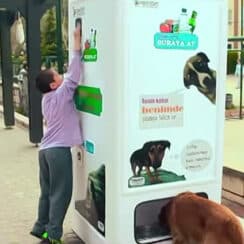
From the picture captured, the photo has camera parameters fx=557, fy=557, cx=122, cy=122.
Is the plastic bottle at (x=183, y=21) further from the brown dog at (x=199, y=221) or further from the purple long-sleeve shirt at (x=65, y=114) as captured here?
the brown dog at (x=199, y=221)

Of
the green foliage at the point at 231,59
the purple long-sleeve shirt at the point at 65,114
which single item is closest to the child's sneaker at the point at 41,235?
the purple long-sleeve shirt at the point at 65,114

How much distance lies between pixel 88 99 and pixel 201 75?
3.00 feet

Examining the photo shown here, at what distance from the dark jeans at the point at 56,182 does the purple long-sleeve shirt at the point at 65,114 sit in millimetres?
81

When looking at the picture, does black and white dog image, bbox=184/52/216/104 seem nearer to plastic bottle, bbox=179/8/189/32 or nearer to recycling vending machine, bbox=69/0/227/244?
recycling vending machine, bbox=69/0/227/244

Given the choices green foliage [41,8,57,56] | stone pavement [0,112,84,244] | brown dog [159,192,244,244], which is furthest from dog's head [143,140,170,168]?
green foliage [41,8,57,56]

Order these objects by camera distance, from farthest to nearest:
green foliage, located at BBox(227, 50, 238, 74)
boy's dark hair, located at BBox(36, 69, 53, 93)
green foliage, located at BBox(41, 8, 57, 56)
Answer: green foliage, located at BBox(41, 8, 57, 56) < green foliage, located at BBox(227, 50, 238, 74) < boy's dark hair, located at BBox(36, 69, 53, 93)

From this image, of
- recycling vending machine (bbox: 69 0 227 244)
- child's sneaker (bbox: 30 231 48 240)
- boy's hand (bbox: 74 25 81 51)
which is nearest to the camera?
recycling vending machine (bbox: 69 0 227 244)

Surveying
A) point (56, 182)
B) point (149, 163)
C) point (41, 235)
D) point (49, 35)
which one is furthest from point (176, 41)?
point (49, 35)

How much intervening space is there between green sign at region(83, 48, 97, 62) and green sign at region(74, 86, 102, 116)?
22 cm

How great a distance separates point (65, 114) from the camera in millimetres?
4590

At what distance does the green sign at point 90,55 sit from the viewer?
4.28 m

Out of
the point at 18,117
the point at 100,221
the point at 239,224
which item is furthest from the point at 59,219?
the point at 18,117

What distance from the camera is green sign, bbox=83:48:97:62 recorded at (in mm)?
4277

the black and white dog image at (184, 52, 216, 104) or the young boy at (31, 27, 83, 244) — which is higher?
the black and white dog image at (184, 52, 216, 104)
